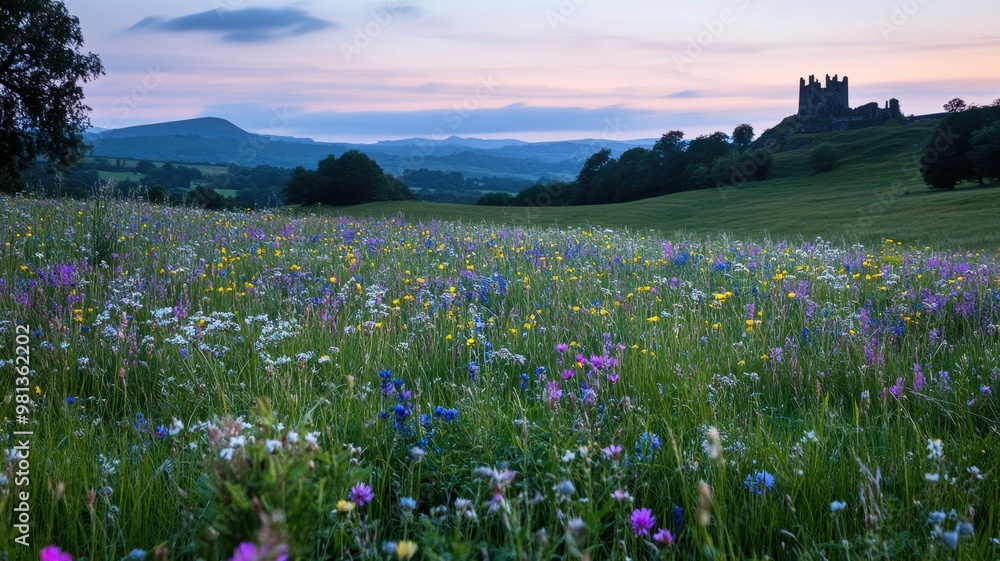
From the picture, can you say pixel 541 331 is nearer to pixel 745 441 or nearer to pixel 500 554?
pixel 745 441

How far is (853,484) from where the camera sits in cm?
254

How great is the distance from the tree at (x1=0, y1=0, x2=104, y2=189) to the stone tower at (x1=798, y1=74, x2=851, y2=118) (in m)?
160

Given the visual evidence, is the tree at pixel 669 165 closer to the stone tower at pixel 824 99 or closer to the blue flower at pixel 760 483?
the stone tower at pixel 824 99

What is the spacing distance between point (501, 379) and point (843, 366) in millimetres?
2200

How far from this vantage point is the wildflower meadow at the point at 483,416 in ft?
6.48

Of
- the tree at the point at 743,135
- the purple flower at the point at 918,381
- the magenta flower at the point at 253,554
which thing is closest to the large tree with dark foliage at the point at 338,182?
the purple flower at the point at 918,381

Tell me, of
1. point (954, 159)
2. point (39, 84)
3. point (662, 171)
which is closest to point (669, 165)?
point (662, 171)

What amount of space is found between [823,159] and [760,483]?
95.9 m

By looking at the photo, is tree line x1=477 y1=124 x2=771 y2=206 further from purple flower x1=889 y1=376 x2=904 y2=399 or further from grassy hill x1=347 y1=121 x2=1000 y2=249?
purple flower x1=889 y1=376 x2=904 y2=399

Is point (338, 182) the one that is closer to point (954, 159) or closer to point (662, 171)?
point (662, 171)

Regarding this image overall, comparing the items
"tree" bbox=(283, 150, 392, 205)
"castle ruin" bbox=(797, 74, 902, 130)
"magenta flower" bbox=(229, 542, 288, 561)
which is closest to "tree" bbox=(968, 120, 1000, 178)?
"tree" bbox=(283, 150, 392, 205)

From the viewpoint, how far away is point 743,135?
392 feet

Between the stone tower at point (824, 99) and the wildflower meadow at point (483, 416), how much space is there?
172 meters

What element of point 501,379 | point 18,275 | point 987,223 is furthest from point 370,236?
point 987,223
